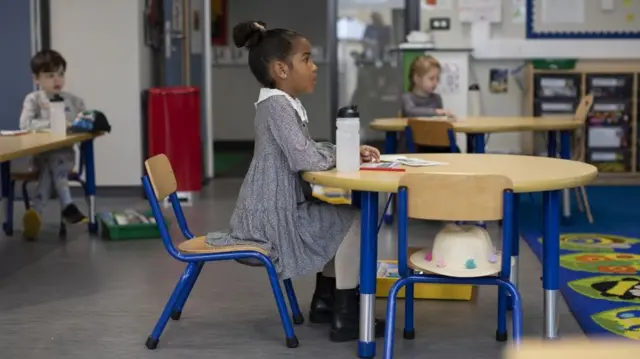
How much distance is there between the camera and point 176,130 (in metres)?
6.90

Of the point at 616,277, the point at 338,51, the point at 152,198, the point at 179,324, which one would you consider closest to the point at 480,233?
the point at 152,198

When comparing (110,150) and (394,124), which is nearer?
(394,124)

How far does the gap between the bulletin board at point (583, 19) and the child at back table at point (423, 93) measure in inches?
102

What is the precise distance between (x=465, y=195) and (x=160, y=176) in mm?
1121

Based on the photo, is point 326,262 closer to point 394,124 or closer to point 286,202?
point 286,202

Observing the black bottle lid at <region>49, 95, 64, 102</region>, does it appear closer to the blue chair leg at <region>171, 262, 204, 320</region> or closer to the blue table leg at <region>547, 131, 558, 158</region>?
the blue chair leg at <region>171, 262, 204, 320</region>

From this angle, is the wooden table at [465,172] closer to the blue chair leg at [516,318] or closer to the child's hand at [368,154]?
the child's hand at [368,154]

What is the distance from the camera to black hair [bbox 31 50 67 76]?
5.50 m

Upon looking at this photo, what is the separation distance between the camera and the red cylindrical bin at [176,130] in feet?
22.6

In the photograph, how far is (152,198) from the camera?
10.4ft

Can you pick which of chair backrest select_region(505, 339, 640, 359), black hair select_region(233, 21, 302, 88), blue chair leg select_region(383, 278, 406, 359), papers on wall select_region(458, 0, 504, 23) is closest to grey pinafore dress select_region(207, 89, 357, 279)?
black hair select_region(233, 21, 302, 88)

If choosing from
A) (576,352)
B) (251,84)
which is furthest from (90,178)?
(251,84)

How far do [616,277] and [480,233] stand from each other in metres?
1.67

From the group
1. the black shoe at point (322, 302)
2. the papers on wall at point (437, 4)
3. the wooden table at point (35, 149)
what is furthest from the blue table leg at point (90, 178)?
the papers on wall at point (437, 4)
